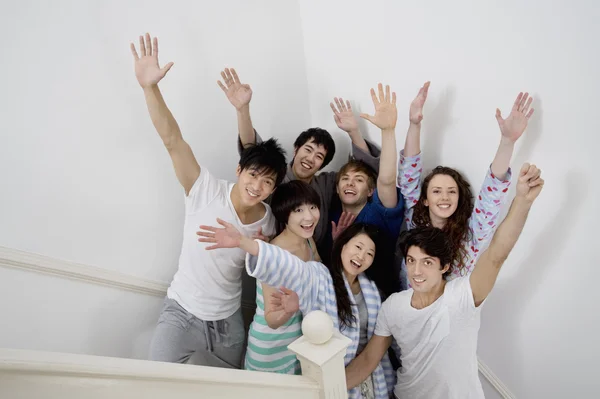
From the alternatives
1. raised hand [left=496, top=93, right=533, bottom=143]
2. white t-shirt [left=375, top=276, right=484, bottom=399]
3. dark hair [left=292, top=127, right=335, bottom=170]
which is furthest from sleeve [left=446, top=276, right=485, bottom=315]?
dark hair [left=292, top=127, right=335, bottom=170]

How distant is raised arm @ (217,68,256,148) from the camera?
5.18ft

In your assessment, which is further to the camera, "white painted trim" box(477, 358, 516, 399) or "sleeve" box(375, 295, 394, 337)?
"white painted trim" box(477, 358, 516, 399)

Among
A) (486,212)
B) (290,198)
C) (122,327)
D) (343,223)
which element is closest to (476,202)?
(486,212)

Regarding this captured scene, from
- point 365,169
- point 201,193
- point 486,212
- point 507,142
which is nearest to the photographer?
point 507,142

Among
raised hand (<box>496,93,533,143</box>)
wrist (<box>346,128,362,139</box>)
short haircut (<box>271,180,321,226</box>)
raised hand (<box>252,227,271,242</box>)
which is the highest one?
raised hand (<box>496,93,533,143</box>)

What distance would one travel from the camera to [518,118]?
3.82 feet

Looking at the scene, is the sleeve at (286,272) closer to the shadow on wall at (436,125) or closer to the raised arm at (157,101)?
the raised arm at (157,101)

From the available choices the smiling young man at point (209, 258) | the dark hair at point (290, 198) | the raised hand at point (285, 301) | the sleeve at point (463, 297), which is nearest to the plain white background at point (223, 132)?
the smiling young man at point (209, 258)

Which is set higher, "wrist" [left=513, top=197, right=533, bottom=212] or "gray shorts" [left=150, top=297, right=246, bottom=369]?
"wrist" [left=513, top=197, right=533, bottom=212]

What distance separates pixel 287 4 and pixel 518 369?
194 cm

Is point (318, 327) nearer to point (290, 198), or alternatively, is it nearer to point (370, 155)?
point (290, 198)

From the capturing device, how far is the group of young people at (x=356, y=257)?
1.20m

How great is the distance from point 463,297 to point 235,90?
120cm

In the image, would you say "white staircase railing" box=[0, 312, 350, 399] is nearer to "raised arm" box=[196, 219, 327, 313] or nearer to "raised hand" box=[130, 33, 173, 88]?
"raised arm" box=[196, 219, 327, 313]
